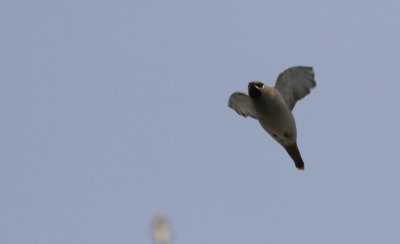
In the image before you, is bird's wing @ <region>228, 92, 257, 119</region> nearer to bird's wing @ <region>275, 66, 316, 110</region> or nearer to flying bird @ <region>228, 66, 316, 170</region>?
flying bird @ <region>228, 66, 316, 170</region>

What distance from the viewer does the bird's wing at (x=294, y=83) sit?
9.85m

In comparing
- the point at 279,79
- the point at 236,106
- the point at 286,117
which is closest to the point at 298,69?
the point at 279,79

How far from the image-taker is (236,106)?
11188 millimetres

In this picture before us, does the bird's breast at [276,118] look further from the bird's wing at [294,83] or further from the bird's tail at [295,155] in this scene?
the bird's wing at [294,83]

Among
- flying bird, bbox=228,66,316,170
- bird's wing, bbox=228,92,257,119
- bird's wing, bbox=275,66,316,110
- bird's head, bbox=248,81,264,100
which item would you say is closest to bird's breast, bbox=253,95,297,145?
flying bird, bbox=228,66,316,170

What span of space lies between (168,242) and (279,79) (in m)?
8.75

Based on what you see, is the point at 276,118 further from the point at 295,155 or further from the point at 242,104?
the point at 242,104

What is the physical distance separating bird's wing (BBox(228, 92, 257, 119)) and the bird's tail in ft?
3.38

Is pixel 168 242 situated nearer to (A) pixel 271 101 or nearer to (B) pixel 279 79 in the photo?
(A) pixel 271 101

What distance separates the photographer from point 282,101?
31.1 feet

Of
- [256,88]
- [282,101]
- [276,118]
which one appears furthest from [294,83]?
[276,118]

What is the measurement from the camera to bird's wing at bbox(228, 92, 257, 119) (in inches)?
422

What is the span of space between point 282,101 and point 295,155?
1.20 meters

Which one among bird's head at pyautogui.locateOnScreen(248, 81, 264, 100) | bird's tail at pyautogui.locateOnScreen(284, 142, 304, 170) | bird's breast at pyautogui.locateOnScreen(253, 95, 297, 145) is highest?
bird's head at pyautogui.locateOnScreen(248, 81, 264, 100)
